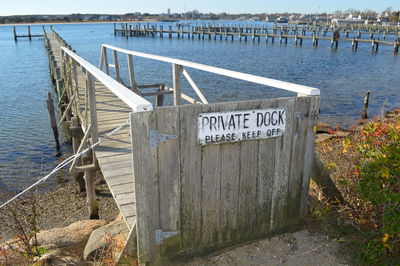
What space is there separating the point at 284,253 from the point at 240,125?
1453mm

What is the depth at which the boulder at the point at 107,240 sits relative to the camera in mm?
4039

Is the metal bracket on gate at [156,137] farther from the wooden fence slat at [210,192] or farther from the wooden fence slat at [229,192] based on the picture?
the wooden fence slat at [229,192]

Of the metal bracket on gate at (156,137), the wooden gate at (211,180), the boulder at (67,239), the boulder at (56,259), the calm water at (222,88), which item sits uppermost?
the metal bracket on gate at (156,137)

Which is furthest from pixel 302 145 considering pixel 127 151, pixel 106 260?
pixel 127 151

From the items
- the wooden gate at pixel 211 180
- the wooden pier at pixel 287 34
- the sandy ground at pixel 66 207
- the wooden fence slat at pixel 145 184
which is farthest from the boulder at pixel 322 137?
the wooden pier at pixel 287 34

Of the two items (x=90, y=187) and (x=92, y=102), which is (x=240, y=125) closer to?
(x=92, y=102)

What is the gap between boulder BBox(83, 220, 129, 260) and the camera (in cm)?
404

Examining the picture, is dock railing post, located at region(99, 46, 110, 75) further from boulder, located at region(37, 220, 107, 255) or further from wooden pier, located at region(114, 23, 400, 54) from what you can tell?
wooden pier, located at region(114, 23, 400, 54)

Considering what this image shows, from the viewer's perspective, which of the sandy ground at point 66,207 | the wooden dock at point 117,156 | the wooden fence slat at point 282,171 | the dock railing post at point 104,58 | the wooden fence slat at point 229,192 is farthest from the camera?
the dock railing post at point 104,58

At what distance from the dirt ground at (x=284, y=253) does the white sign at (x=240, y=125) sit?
3.96 ft

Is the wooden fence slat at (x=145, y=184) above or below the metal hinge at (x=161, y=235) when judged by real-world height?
above

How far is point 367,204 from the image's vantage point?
13.2 feet

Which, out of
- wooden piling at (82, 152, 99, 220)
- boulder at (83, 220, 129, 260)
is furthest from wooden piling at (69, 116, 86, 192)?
boulder at (83, 220, 129, 260)

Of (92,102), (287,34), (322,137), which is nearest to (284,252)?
(92,102)
